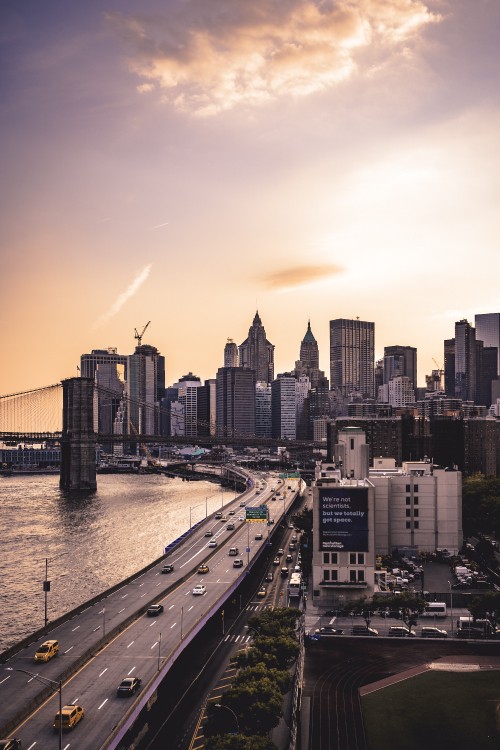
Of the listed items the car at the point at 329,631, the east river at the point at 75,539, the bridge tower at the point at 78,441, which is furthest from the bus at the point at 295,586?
the bridge tower at the point at 78,441

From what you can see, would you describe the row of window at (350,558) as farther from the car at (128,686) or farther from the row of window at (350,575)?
the car at (128,686)

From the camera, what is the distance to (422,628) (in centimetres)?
5175

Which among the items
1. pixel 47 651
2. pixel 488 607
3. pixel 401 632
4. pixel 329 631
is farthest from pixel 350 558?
pixel 47 651

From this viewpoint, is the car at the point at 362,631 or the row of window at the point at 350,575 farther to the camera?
the row of window at the point at 350,575

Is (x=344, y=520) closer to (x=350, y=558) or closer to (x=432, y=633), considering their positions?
(x=350, y=558)

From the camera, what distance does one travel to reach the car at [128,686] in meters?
36.1

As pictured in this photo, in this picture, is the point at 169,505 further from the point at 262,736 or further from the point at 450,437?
the point at 262,736

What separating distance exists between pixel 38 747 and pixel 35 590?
40.7 meters

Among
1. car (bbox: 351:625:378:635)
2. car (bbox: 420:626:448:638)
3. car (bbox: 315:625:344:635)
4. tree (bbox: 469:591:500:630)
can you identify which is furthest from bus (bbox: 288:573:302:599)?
tree (bbox: 469:591:500:630)

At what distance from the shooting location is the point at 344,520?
2426 inches

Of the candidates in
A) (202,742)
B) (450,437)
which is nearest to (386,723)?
(202,742)

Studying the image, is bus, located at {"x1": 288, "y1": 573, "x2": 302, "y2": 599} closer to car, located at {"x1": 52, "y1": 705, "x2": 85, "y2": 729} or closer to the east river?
the east river

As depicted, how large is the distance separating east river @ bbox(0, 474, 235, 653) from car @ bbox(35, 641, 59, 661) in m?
12.9

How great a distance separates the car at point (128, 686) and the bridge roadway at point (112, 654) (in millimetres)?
354
